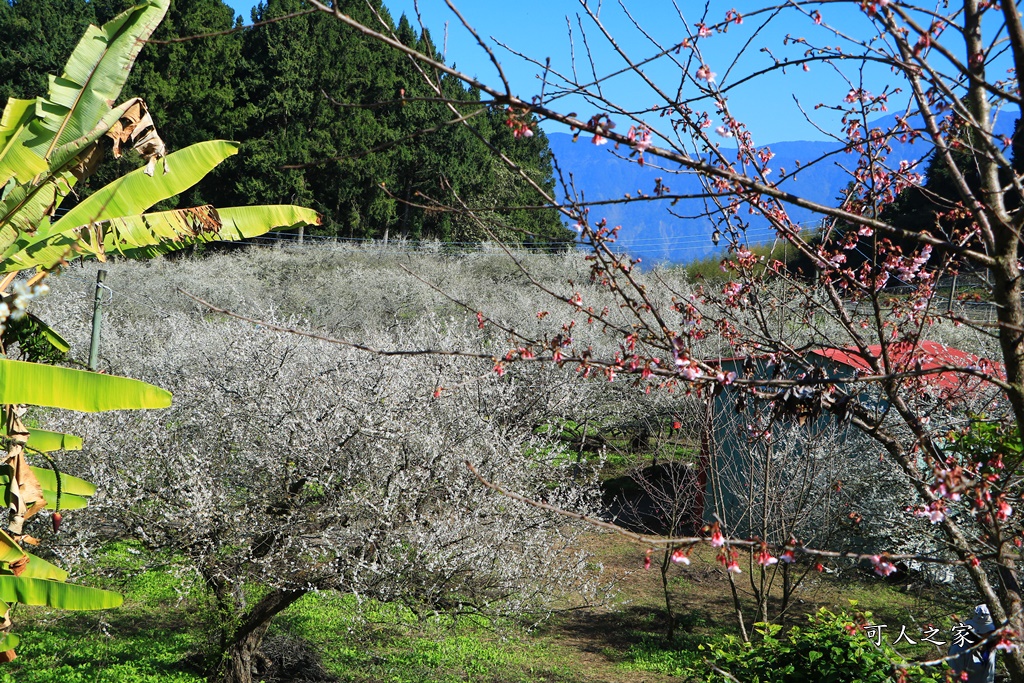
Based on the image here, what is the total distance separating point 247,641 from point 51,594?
3.21 meters

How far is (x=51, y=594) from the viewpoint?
4055 mm

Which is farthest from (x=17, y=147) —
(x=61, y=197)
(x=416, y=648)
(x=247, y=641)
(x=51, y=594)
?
(x=416, y=648)

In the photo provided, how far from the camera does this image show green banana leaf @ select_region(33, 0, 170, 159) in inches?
159

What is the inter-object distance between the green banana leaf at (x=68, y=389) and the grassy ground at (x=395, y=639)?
329 cm

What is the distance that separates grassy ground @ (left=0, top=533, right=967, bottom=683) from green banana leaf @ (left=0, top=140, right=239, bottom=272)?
3200 mm

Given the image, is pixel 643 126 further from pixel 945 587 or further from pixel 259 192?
pixel 259 192

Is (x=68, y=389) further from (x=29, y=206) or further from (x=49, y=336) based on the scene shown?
(x=49, y=336)

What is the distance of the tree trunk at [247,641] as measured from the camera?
6531 mm

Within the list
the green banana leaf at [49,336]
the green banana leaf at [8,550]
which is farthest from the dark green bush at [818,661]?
the green banana leaf at [49,336]

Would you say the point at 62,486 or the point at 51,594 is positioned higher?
the point at 62,486

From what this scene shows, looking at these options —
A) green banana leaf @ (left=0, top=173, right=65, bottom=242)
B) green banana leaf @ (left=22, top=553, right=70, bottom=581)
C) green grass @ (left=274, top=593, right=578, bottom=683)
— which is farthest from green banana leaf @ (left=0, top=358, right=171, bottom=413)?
green grass @ (left=274, top=593, right=578, bottom=683)

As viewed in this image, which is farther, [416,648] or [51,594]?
[416,648]

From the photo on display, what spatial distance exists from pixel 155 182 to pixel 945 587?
28.5 ft

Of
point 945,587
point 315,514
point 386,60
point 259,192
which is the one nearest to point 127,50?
point 315,514
